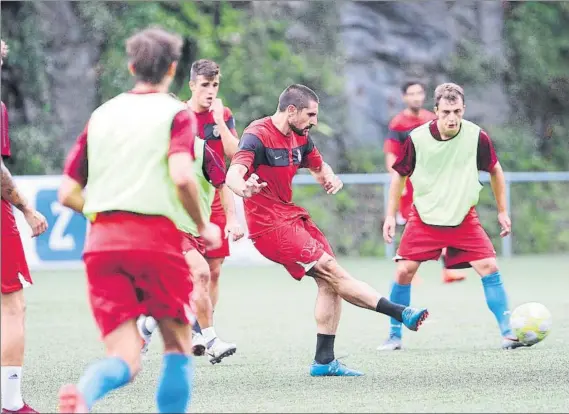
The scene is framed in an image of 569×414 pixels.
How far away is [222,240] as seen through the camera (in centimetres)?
843

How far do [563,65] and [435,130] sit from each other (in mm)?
15525

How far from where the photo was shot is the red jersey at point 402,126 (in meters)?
12.2

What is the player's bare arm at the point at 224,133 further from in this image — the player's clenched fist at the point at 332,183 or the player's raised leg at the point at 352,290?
the player's raised leg at the point at 352,290

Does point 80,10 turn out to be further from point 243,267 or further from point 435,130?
point 435,130

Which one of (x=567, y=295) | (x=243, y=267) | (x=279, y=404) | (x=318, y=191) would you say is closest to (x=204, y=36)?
(x=318, y=191)

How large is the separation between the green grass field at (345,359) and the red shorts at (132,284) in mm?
1073

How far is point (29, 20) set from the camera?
19.9 m

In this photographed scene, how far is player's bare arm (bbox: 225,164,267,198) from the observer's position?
652 centimetres

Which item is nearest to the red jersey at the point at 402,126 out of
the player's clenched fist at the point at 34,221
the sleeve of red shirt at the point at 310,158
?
the sleeve of red shirt at the point at 310,158

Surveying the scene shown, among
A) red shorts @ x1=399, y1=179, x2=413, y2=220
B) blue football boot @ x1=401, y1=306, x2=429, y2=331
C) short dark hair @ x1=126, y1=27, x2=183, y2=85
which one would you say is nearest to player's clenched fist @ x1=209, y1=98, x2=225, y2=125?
blue football boot @ x1=401, y1=306, x2=429, y2=331

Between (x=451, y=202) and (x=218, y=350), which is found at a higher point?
(x=451, y=202)

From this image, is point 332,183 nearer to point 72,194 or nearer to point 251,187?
point 251,187

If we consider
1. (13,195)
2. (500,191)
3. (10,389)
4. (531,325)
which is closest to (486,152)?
(500,191)

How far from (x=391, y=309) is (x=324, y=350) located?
0.59 meters
